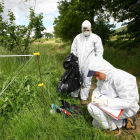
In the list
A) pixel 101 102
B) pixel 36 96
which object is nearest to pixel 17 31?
pixel 36 96

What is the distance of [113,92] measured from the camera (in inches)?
69.7

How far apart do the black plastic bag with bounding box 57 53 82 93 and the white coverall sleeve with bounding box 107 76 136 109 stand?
47.9 inches

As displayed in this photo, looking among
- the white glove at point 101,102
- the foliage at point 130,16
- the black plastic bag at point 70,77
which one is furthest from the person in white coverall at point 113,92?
the foliage at point 130,16

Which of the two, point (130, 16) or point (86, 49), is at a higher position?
point (130, 16)

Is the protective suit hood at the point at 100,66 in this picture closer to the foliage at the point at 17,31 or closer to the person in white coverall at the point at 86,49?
the person in white coverall at the point at 86,49

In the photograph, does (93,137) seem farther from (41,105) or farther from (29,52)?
(29,52)

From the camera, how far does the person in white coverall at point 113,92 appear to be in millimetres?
1595

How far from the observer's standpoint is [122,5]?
184 inches

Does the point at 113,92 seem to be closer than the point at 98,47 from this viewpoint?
Yes

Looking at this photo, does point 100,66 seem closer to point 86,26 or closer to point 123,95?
point 123,95

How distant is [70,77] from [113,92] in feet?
3.88

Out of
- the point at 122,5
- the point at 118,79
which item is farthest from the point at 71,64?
the point at 122,5

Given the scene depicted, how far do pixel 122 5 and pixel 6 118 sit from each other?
16.9 feet

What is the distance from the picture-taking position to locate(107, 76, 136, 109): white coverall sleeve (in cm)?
158
